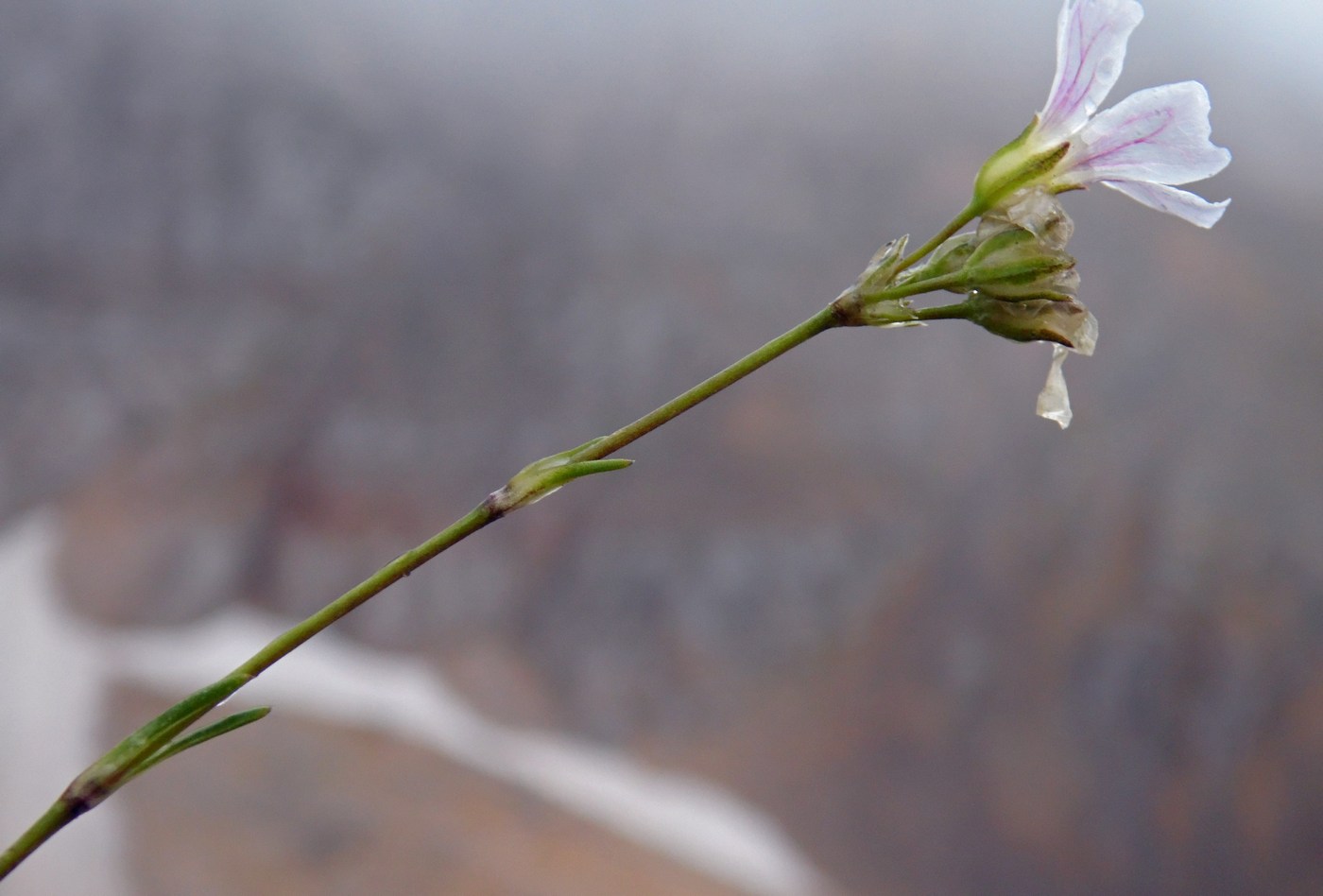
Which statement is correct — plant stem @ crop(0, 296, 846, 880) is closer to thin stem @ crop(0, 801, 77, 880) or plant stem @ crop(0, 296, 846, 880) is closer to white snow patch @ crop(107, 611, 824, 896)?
thin stem @ crop(0, 801, 77, 880)

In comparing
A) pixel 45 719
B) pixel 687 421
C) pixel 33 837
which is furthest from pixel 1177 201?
pixel 45 719

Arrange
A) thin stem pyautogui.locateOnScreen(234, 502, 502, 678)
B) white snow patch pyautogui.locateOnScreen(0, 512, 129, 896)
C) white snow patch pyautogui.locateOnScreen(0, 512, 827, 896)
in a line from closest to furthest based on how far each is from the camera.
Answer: thin stem pyautogui.locateOnScreen(234, 502, 502, 678)
white snow patch pyautogui.locateOnScreen(0, 512, 129, 896)
white snow patch pyautogui.locateOnScreen(0, 512, 827, 896)

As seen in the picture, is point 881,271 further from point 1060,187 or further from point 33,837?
point 33,837

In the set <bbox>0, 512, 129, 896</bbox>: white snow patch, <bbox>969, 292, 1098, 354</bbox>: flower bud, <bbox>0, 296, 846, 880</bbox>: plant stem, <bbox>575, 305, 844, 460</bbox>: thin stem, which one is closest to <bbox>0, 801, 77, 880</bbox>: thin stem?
<bbox>0, 296, 846, 880</bbox>: plant stem

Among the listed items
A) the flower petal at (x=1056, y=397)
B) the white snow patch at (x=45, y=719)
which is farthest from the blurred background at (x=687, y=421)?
the flower petal at (x=1056, y=397)

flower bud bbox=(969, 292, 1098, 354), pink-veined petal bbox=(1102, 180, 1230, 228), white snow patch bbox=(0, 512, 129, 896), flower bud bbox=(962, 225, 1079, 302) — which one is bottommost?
flower bud bbox=(969, 292, 1098, 354)

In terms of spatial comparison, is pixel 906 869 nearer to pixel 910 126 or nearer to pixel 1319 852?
pixel 1319 852
